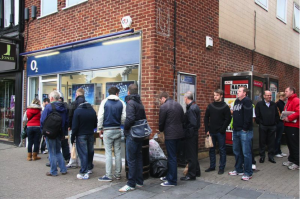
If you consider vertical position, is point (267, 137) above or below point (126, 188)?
above

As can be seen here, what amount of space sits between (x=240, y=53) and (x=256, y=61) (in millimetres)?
1234

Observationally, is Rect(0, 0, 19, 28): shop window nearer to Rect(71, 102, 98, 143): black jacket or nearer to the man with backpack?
the man with backpack

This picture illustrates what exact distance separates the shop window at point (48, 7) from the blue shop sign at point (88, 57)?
53.6 inches

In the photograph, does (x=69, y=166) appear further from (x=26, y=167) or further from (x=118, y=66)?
(x=118, y=66)

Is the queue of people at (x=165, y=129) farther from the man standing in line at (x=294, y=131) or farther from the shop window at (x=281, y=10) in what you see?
the shop window at (x=281, y=10)

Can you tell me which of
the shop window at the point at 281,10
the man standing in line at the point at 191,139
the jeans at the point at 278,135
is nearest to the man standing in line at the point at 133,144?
the man standing in line at the point at 191,139

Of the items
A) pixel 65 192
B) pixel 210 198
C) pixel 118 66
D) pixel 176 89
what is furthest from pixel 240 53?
pixel 65 192

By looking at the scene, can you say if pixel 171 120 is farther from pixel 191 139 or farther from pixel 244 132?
pixel 244 132

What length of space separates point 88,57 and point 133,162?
12.4 feet

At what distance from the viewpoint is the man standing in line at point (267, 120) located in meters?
6.98

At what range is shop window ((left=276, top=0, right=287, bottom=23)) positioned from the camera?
39.5 ft

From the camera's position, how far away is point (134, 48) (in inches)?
259

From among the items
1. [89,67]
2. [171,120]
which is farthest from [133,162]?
[89,67]

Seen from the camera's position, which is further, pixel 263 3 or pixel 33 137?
pixel 263 3
